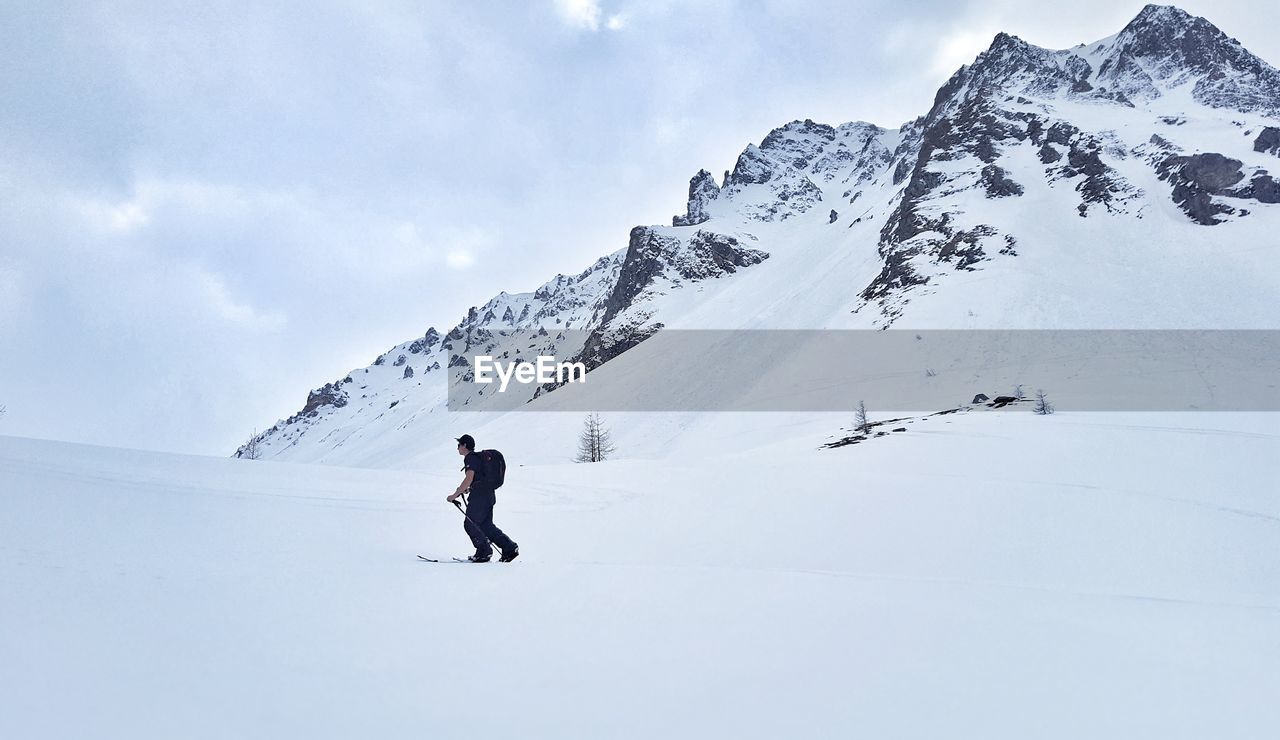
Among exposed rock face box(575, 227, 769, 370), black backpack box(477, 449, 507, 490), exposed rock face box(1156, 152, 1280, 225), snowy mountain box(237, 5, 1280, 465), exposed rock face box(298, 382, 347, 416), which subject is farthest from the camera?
exposed rock face box(298, 382, 347, 416)

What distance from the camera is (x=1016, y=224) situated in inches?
2430

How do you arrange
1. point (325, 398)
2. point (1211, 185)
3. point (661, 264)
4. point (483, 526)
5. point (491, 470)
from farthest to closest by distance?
point (325, 398), point (661, 264), point (1211, 185), point (491, 470), point (483, 526)

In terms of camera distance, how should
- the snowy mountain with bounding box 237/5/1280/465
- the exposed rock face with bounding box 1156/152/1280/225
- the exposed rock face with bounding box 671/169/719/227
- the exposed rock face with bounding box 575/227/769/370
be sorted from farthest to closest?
1. the exposed rock face with bounding box 671/169/719/227
2. the exposed rock face with bounding box 575/227/769/370
3. the exposed rock face with bounding box 1156/152/1280/225
4. the snowy mountain with bounding box 237/5/1280/465

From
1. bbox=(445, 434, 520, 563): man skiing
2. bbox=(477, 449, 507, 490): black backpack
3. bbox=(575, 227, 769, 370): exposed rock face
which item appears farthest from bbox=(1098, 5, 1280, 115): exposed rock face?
bbox=(445, 434, 520, 563): man skiing

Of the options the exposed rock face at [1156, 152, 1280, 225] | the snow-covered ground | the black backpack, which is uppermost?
the exposed rock face at [1156, 152, 1280, 225]

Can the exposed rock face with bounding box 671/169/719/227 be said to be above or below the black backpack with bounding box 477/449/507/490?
above

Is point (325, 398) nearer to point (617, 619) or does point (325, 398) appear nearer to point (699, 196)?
point (699, 196)

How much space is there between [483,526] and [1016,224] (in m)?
71.8

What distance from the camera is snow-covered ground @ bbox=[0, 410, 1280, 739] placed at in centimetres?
245

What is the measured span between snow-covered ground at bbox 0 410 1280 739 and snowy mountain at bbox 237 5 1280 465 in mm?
47189

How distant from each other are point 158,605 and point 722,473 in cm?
1056

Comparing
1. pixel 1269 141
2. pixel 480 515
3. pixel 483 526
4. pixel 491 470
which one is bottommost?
pixel 483 526

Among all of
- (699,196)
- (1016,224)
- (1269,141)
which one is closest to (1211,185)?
(1269,141)

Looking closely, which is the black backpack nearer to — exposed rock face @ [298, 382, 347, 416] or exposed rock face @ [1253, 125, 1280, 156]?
exposed rock face @ [1253, 125, 1280, 156]
